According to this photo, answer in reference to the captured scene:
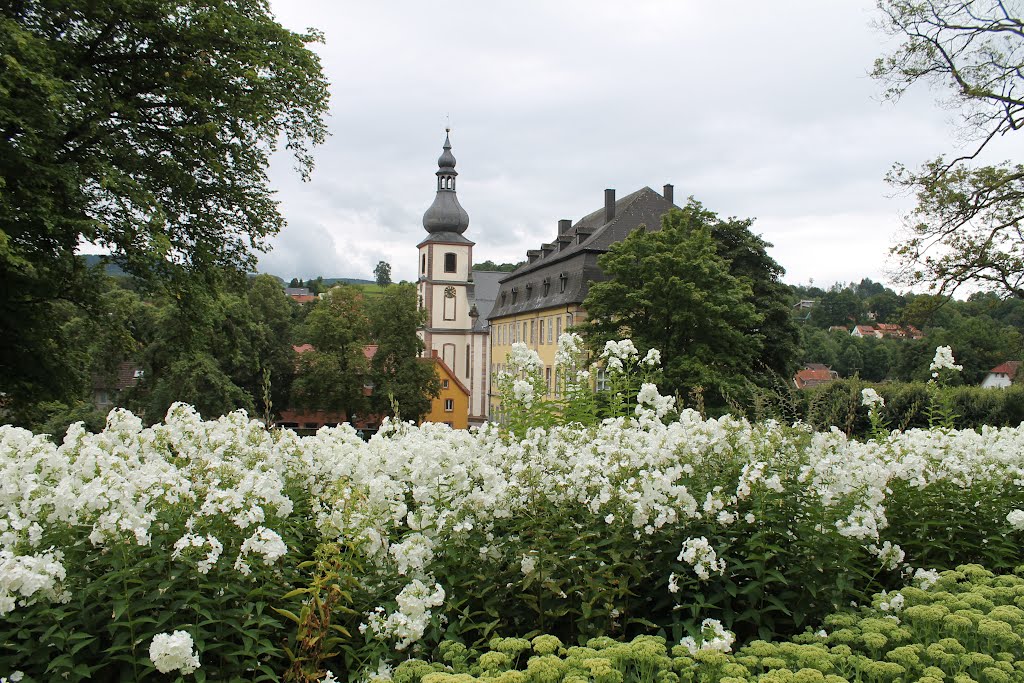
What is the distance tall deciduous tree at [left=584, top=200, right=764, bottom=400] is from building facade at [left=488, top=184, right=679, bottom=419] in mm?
8772

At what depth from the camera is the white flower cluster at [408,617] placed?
3.52 m

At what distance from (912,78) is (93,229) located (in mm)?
16476

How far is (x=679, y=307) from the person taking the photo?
1011 inches

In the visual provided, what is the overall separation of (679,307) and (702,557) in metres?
22.4

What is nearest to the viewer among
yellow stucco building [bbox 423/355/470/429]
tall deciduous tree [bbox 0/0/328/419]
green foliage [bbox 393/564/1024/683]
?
green foliage [bbox 393/564/1024/683]

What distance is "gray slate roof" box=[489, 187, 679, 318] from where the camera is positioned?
41.5 meters

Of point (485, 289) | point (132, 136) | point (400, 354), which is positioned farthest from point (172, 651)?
point (485, 289)

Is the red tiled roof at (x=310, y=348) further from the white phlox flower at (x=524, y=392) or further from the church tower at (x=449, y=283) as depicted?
the white phlox flower at (x=524, y=392)

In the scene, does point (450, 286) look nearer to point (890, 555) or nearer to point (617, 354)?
point (617, 354)

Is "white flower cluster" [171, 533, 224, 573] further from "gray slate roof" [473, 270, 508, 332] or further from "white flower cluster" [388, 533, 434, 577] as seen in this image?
"gray slate roof" [473, 270, 508, 332]

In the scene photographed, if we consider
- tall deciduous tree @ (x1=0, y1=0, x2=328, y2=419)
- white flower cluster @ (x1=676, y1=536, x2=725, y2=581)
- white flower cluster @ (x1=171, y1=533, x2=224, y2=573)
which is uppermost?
tall deciduous tree @ (x1=0, y1=0, x2=328, y2=419)

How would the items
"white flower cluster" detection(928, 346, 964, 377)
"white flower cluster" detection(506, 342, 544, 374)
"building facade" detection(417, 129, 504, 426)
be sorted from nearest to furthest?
"white flower cluster" detection(506, 342, 544, 374) < "white flower cluster" detection(928, 346, 964, 377) < "building facade" detection(417, 129, 504, 426)

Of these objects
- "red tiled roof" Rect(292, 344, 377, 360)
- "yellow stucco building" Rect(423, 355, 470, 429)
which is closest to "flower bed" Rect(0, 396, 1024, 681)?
"red tiled roof" Rect(292, 344, 377, 360)

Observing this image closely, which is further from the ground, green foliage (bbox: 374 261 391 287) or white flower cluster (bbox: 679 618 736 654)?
green foliage (bbox: 374 261 391 287)
